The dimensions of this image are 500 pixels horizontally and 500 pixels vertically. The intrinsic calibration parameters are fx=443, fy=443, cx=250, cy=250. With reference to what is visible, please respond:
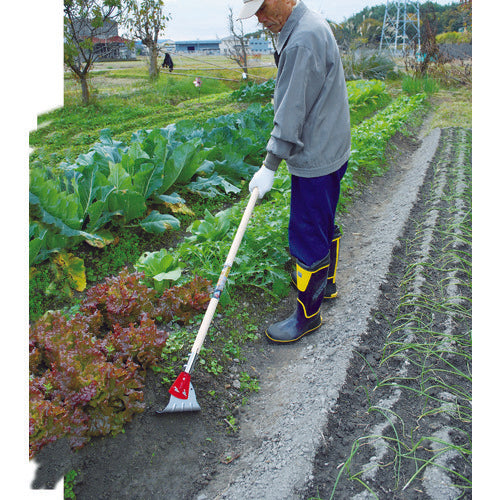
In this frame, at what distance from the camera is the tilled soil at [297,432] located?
1894 mm

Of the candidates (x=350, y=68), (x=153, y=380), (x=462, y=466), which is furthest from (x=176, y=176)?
(x=350, y=68)

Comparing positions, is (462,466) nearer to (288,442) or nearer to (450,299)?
(288,442)

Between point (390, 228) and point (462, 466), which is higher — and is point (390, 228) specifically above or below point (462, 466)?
above

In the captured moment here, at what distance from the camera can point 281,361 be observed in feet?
9.21

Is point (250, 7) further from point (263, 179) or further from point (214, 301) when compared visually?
point (214, 301)

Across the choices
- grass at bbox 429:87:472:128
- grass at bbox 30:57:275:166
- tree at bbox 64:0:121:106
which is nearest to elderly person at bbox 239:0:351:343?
grass at bbox 30:57:275:166

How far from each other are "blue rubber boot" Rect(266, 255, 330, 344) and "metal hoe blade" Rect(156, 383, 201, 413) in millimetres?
815

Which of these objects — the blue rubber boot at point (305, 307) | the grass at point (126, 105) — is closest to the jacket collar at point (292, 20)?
the blue rubber boot at point (305, 307)

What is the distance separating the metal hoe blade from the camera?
220cm

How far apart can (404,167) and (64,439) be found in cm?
621

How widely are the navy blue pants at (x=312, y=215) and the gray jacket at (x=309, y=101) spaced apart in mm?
91

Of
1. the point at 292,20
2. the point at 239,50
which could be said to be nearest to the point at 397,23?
the point at 239,50

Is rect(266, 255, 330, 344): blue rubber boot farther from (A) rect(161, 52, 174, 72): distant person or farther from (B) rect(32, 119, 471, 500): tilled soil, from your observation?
(A) rect(161, 52, 174, 72): distant person

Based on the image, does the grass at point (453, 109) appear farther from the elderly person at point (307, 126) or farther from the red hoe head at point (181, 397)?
the red hoe head at point (181, 397)
